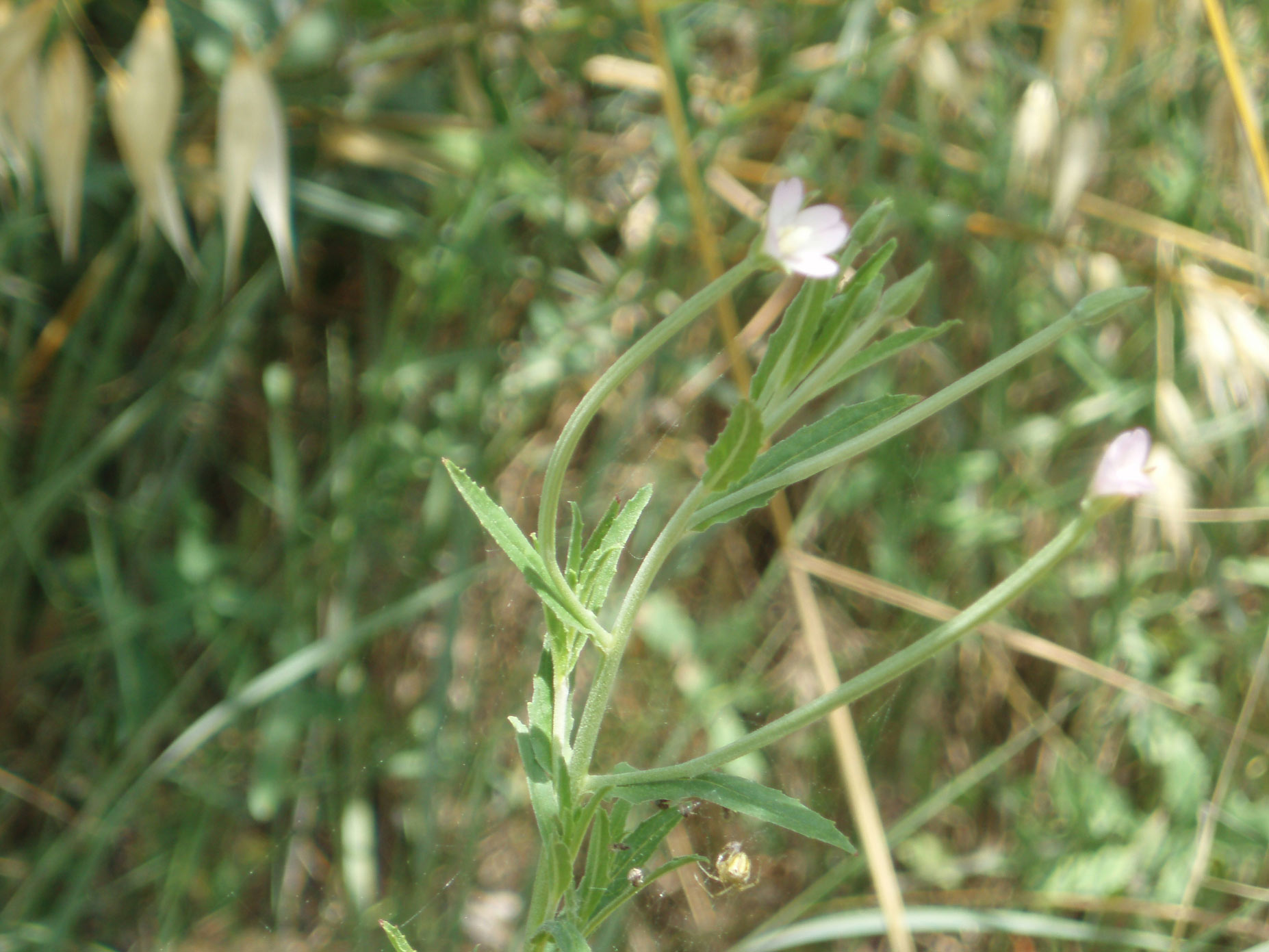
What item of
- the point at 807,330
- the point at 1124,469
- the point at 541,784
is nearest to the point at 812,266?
the point at 807,330

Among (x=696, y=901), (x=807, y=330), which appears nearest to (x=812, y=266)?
(x=807, y=330)

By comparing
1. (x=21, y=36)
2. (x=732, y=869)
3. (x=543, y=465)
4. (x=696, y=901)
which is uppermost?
(x=21, y=36)

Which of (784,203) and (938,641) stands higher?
(784,203)

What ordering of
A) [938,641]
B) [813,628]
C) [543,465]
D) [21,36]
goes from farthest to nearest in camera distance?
[543,465] → [813,628] → [21,36] → [938,641]

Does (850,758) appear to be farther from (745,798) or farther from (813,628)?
(745,798)

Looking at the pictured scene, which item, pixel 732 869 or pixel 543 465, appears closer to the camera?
pixel 732 869

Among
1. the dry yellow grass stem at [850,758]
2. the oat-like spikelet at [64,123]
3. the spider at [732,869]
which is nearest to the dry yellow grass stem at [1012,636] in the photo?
the dry yellow grass stem at [850,758]

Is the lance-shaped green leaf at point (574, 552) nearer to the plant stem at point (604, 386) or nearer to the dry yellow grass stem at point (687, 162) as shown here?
the plant stem at point (604, 386)

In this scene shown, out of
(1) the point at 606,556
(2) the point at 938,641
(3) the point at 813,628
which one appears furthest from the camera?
(3) the point at 813,628
